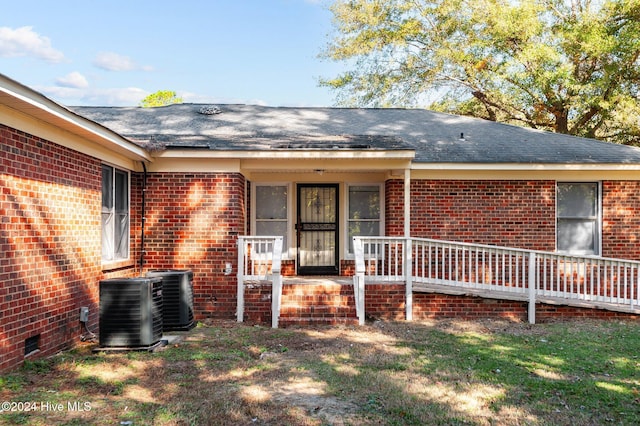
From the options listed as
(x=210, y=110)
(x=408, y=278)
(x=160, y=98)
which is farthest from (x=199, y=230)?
(x=160, y=98)

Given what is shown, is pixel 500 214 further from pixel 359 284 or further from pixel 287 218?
pixel 287 218

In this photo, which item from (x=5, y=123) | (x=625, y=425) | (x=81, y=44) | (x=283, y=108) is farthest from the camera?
(x=81, y=44)

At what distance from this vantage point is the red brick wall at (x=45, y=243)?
218 inches

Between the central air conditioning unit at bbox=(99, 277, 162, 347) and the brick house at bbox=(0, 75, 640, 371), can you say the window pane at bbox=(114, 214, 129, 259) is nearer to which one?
the brick house at bbox=(0, 75, 640, 371)

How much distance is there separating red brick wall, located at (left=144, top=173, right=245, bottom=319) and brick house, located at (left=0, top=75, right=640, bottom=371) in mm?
25

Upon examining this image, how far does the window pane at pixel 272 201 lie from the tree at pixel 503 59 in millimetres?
13028

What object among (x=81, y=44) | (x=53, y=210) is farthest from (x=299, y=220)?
(x=81, y=44)

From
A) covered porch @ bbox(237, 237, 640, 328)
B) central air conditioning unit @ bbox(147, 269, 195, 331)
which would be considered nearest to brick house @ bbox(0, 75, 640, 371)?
covered porch @ bbox(237, 237, 640, 328)

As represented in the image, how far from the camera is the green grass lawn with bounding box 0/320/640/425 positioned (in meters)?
4.34

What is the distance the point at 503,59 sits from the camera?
2252 centimetres

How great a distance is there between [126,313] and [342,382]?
117 inches

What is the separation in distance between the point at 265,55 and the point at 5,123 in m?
30.8

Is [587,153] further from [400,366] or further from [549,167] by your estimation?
[400,366]

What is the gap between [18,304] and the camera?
5.66m
